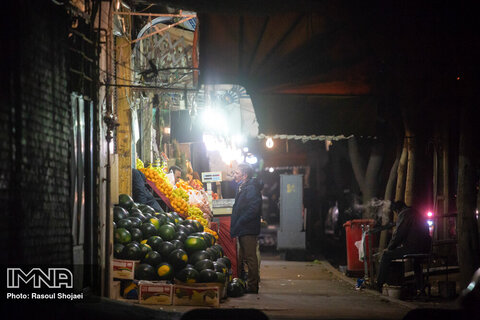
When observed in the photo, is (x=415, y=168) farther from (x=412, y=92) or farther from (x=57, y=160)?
(x=57, y=160)

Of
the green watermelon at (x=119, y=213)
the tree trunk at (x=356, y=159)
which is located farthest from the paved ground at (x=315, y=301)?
the tree trunk at (x=356, y=159)

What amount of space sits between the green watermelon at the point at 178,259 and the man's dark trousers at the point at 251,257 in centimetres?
212

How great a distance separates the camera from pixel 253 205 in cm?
1281

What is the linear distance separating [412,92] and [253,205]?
185 inches

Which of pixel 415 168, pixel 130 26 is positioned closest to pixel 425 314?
pixel 415 168

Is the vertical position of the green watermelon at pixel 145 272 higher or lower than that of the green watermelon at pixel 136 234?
lower

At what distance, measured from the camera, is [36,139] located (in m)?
7.42

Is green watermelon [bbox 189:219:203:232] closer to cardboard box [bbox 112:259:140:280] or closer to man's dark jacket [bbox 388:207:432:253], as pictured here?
cardboard box [bbox 112:259:140:280]

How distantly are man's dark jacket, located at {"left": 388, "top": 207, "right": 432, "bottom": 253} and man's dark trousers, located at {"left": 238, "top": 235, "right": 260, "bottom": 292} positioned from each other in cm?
325

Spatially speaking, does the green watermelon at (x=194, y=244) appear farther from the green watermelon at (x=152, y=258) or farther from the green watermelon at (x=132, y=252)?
the green watermelon at (x=132, y=252)

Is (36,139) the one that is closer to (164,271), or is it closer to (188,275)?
(164,271)

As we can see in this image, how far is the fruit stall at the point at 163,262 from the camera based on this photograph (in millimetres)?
10164

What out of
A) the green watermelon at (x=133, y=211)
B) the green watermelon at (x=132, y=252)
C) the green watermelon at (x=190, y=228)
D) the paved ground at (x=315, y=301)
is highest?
the green watermelon at (x=133, y=211)

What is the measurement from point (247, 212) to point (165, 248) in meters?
2.51
